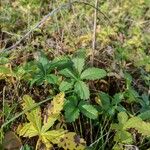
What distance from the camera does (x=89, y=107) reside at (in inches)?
68.6

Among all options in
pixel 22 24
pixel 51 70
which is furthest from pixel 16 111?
pixel 22 24

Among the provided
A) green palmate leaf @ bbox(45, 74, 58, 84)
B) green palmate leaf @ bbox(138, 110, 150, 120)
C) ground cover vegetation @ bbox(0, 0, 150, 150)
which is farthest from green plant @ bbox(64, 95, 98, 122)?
green palmate leaf @ bbox(138, 110, 150, 120)

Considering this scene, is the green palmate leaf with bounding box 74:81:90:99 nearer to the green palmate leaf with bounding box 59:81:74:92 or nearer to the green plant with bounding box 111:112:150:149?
the green palmate leaf with bounding box 59:81:74:92

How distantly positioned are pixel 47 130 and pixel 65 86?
0.21 m

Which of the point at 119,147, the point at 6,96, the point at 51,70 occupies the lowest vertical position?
the point at 119,147

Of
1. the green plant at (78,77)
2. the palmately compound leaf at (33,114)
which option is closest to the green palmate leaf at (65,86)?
the green plant at (78,77)

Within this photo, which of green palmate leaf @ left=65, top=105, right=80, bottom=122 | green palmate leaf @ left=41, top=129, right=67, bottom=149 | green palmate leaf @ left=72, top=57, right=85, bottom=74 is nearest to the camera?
green palmate leaf @ left=41, top=129, right=67, bottom=149

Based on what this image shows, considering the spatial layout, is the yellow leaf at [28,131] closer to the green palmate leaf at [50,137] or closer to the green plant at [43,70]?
the green palmate leaf at [50,137]

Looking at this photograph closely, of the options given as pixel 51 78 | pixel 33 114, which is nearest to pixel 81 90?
pixel 51 78

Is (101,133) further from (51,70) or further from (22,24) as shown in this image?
(22,24)

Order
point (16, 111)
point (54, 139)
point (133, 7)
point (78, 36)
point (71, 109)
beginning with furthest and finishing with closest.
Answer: point (133, 7) → point (78, 36) → point (16, 111) → point (71, 109) → point (54, 139)

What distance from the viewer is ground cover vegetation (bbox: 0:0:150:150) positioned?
5.40 feet

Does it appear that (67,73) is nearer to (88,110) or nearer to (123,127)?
(88,110)

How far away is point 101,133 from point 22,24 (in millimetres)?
→ 1401
